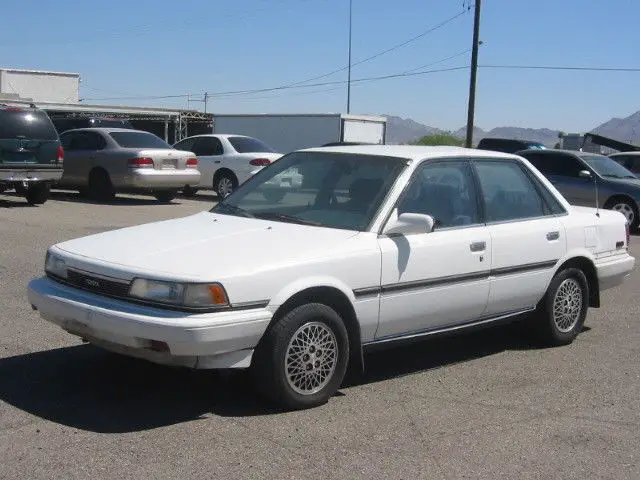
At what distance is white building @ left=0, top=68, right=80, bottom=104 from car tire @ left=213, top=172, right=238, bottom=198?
2278 centimetres

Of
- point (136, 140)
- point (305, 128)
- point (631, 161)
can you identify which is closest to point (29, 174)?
point (136, 140)

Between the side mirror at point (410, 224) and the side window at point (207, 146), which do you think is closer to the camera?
the side mirror at point (410, 224)

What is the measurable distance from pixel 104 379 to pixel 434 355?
2.49 metres

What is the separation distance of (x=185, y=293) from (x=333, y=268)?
0.96m

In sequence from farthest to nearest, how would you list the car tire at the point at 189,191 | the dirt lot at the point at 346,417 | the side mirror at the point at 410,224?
the car tire at the point at 189,191 → the side mirror at the point at 410,224 → the dirt lot at the point at 346,417

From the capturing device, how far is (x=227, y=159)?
20.8 m

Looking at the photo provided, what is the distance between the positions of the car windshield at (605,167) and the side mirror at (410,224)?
1294 cm

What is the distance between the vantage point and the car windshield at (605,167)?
58.7 ft

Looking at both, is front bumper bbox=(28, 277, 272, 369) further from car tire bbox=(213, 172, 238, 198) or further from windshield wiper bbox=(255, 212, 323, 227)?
car tire bbox=(213, 172, 238, 198)

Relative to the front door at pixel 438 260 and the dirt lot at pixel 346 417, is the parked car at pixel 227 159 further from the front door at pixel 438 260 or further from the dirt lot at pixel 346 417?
the front door at pixel 438 260

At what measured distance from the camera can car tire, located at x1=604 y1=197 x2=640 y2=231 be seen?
17.3 m

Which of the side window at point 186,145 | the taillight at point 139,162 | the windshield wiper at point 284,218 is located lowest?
the taillight at point 139,162

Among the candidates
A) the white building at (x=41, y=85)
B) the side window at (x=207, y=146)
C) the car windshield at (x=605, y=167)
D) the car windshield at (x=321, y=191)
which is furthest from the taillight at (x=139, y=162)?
the white building at (x=41, y=85)

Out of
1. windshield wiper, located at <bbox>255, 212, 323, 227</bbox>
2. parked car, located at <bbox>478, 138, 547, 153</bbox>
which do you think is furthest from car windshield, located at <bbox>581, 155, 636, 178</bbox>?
windshield wiper, located at <bbox>255, 212, 323, 227</bbox>
